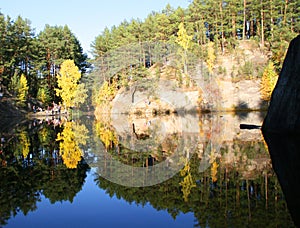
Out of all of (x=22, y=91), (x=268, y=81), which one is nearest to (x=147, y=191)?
(x=268, y=81)

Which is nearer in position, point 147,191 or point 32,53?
point 147,191

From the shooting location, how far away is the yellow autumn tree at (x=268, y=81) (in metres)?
29.5

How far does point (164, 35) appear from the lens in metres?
38.2

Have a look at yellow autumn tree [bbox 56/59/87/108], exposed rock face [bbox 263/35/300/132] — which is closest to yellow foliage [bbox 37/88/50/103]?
yellow autumn tree [bbox 56/59/87/108]

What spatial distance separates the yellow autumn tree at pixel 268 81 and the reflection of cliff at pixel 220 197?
26890mm

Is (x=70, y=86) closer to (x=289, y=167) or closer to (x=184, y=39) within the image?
(x=184, y=39)

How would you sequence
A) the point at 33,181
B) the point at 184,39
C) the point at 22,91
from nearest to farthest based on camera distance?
the point at 33,181, the point at 184,39, the point at 22,91

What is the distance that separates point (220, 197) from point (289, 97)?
5371mm

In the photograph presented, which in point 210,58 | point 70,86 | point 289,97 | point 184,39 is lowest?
point 289,97

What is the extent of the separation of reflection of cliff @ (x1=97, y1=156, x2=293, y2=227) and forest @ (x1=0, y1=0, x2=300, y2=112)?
30.9 m

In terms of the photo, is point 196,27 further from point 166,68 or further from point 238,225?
point 238,225

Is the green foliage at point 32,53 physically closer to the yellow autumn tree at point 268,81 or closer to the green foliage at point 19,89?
the green foliage at point 19,89

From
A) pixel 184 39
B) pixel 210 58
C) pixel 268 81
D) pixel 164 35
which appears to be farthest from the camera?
pixel 164 35

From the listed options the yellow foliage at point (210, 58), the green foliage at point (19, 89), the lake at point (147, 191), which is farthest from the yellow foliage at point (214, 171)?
the green foliage at point (19, 89)
